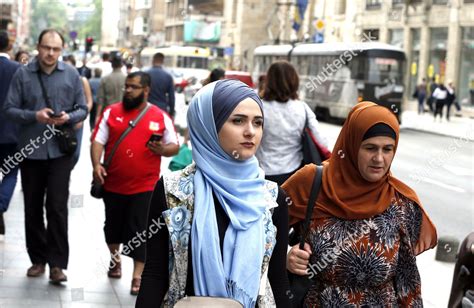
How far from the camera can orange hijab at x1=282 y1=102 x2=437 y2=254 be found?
13.6 feet

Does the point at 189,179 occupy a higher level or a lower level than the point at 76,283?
higher

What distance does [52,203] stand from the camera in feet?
25.9

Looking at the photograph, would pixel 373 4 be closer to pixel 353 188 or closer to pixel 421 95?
pixel 421 95

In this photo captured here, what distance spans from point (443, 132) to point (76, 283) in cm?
2856

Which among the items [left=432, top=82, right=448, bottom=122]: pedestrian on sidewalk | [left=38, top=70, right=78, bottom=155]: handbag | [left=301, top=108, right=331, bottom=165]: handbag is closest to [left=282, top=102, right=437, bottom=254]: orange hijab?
[left=301, top=108, right=331, bottom=165]: handbag

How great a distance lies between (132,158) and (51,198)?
0.70 metres

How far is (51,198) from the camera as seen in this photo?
790 cm

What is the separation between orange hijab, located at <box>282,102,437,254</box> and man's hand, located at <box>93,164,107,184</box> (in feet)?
12.7

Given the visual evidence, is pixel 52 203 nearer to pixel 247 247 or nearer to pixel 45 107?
pixel 45 107

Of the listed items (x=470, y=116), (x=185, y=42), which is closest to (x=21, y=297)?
(x=470, y=116)

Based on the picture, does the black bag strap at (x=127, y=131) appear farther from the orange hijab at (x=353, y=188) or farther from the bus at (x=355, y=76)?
the bus at (x=355, y=76)

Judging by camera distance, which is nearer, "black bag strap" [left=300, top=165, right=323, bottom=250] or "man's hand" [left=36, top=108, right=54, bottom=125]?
"black bag strap" [left=300, top=165, right=323, bottom=250]

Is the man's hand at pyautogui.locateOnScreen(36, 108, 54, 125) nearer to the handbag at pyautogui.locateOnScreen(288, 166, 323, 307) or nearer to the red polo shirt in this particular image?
the red polo shirt

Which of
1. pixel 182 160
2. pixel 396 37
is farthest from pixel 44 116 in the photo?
pixel 396 37
